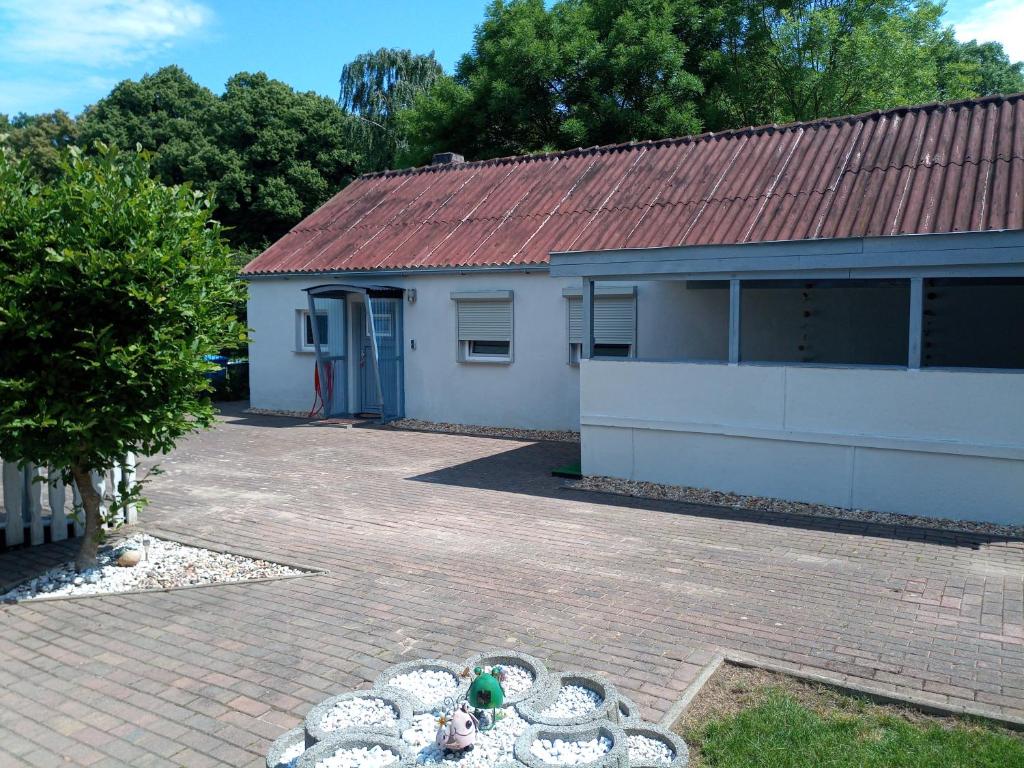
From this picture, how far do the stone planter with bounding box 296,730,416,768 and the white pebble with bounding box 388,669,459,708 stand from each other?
46 centimetres

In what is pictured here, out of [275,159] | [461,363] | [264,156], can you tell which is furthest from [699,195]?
[264,156]

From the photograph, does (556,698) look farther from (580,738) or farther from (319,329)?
(319,329)

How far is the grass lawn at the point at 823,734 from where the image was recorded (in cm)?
393

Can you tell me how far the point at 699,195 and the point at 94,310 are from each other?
29.3ft

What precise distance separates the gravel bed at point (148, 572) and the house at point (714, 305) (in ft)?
16.4

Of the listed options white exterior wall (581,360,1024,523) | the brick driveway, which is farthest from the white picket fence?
white exterior wall (581,360,1024,523)

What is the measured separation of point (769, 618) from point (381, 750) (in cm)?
340

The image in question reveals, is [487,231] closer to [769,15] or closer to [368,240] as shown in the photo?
[368,240]

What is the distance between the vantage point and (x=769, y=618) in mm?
5855

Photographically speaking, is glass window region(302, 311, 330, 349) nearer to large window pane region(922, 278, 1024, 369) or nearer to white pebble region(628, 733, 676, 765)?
large window pane region(922, 278, 1024, 369)

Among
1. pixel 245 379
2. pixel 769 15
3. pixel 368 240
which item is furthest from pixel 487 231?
pixel 769 15

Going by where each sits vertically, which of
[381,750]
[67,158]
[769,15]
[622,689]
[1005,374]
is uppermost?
[769,15]

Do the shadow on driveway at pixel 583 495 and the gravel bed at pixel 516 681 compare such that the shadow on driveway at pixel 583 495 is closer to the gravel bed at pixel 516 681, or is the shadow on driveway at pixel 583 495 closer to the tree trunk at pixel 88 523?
the tree trunk at pixel 88 523

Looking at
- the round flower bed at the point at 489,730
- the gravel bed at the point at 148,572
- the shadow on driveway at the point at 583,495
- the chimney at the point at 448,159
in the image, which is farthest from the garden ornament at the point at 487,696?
the chimney at the point at 448,159
